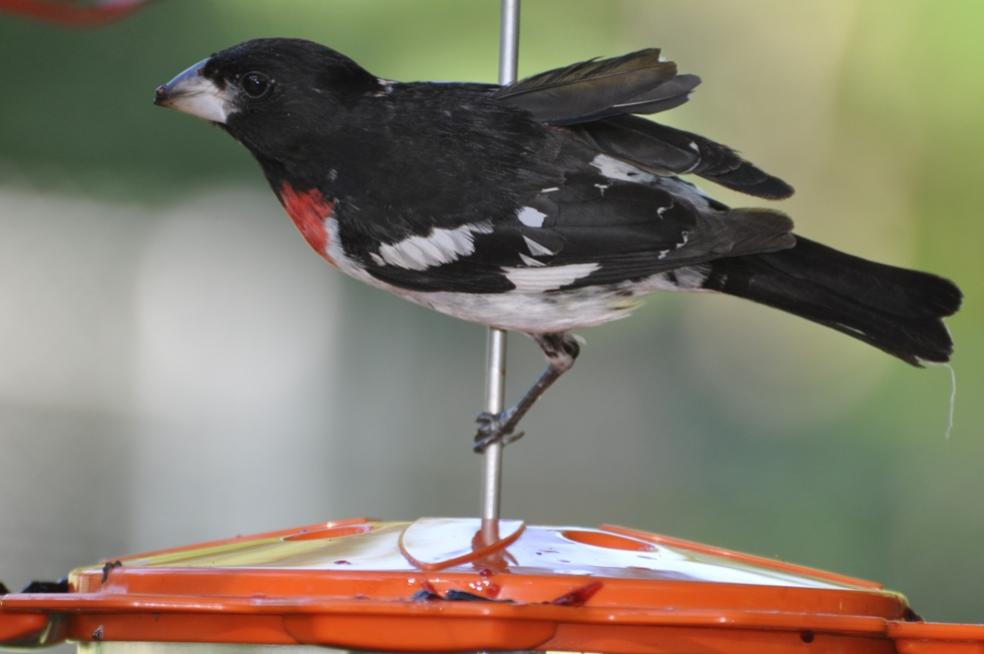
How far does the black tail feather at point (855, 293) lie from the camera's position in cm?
113

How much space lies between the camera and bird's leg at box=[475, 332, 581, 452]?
3.79 ft

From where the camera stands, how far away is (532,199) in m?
1.13

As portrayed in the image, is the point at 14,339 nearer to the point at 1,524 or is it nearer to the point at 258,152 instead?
the point at 1,524

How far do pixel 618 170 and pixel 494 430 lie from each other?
0.27 metres

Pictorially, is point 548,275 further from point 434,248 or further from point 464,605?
point 464,605

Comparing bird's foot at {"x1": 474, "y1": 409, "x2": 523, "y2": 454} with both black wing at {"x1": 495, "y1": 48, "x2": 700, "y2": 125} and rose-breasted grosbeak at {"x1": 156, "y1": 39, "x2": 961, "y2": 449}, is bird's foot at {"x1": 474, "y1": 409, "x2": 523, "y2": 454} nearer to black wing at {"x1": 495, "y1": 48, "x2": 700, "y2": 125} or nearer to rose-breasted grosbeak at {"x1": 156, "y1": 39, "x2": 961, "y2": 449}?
rose-breasted grosbeak at {"x1": 156, "y1": 39, "x2": 961, "y2": 449}

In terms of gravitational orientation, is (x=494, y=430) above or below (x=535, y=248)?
below

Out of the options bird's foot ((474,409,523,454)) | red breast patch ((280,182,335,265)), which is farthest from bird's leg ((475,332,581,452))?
red breast patch ((280,182,335,265))

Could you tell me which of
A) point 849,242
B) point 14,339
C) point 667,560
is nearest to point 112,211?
point 14,339

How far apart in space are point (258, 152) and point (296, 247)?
8.22 ft

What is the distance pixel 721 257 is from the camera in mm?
1110

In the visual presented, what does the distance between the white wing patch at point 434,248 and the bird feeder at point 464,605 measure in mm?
258

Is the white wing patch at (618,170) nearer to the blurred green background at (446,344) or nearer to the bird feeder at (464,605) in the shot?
the bird feeder at (464,605)

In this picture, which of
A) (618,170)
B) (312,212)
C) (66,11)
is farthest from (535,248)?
(66,11)
